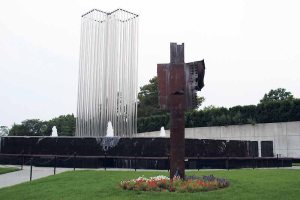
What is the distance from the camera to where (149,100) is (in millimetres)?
56438

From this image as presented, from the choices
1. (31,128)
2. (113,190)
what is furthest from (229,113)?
(31,128)

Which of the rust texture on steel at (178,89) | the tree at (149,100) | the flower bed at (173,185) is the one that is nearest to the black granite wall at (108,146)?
the rust texture on steel at (178,89)

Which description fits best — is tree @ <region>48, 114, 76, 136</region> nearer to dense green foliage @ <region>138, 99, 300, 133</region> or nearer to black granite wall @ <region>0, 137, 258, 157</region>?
dense green foliage @ <region>138, 99, 300, 133</region>

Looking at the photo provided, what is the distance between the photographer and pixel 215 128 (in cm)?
3497

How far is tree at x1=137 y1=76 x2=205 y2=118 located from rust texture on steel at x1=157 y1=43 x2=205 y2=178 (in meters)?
44.0

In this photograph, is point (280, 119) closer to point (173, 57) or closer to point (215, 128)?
point (215, 128)

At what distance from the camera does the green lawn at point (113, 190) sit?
949cm

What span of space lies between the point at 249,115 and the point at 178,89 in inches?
919

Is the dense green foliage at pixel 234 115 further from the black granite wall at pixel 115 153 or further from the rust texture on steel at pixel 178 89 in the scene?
the rust texture on steel at pixel 178 89

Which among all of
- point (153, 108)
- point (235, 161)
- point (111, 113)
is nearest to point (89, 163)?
point (235, 161)

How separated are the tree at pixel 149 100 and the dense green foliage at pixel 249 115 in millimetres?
16133

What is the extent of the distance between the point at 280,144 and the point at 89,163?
17685 mm

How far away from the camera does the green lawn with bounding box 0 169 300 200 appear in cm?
949

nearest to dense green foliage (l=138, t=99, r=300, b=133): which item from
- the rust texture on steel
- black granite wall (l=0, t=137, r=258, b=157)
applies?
black granite wall (l=0, t=137, r=258, b=157)
